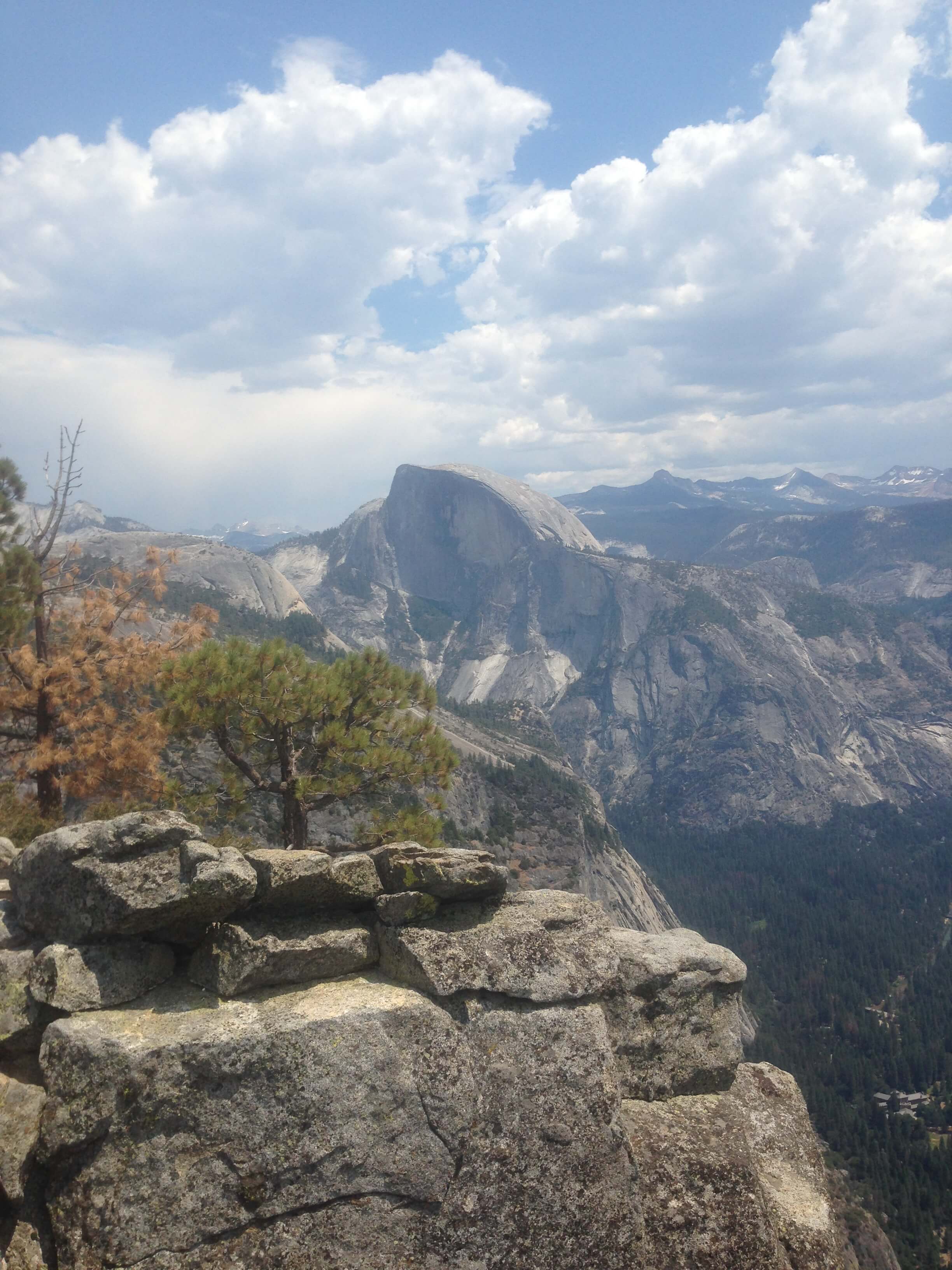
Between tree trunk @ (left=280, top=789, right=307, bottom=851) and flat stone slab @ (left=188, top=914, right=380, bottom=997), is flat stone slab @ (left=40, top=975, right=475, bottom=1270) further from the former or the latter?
tree trunk @ (left=280, top=789, right=307, bottom=851)

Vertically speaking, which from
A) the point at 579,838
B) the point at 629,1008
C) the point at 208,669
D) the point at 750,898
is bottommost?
the point at 750,898

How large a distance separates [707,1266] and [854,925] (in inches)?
5780

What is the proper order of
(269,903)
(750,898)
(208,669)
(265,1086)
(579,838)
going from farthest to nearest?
1. (750,898)
2. (579,838)
3. (208,669)
4. (269,903)
5. (265,1086)

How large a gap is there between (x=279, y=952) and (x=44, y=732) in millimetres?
11622

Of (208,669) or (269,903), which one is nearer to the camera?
(269,903)

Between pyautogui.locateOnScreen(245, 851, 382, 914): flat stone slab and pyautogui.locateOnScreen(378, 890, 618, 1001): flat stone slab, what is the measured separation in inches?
26.8

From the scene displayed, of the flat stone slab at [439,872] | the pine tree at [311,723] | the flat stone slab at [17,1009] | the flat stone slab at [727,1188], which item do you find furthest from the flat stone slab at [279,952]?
the pine tree at [311,723]

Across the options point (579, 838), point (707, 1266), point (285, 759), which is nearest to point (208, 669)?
point (285, 759)

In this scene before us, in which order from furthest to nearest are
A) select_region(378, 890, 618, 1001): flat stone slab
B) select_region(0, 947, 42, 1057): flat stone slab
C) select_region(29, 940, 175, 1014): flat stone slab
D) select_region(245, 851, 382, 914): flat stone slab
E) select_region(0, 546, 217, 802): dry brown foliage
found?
select_region(0, 546, 217, 802): dry brown foliage, select_region(245, 851, 382, 914): flat stone slab, select_region(378, 890, 618, 1001): flat stone slab, select_region(29, 940, 175, 1014): flat stone slab, select_region(0, 947, 42, 1057): flat stone slab

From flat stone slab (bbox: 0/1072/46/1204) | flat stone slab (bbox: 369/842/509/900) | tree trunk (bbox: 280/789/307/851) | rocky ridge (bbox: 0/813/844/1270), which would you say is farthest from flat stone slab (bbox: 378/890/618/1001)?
tree trunk (bbox: 280/789/307/851)

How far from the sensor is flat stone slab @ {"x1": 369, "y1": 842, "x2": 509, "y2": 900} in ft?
34.5

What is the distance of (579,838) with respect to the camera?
86125 millimetres

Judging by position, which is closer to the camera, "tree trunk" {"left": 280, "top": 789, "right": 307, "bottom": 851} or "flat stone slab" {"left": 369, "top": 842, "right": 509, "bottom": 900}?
"flat stone slab" {"left": 369, "top": 842, "right": 509, "bottom": 900}

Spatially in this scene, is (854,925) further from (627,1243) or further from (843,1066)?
(627,1243)
